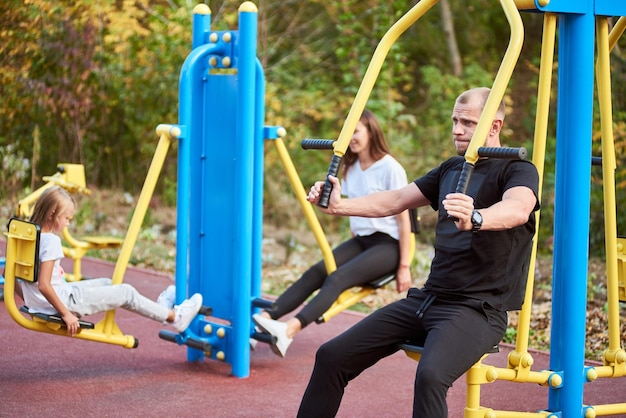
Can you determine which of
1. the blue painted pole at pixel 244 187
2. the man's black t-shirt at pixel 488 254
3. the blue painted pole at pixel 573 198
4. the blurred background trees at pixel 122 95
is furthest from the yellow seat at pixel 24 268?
the blurred background trees at pixel 122 95

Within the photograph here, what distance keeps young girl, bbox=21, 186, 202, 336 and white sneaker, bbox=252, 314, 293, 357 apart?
540 millimetres

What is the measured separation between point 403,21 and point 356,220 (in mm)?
2066

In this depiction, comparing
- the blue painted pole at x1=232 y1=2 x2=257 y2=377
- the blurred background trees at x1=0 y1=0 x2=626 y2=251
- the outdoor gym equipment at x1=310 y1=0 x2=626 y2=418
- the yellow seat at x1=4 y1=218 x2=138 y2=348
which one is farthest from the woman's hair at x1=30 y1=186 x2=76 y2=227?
the blurred background trees at x1=0 y1=0 x2=626 y2=251

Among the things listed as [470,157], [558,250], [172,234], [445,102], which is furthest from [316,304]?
[445,102]

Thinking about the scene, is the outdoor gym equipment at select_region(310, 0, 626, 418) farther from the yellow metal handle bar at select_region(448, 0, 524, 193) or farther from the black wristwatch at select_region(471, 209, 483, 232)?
the black wristwatch at select_region(471, 209, 483, 232)

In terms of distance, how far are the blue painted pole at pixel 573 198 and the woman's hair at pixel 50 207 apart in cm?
230

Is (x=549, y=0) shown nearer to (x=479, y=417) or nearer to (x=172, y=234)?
(x=479, y=417)

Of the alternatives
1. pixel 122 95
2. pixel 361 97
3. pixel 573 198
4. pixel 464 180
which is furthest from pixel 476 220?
pixel 122 95

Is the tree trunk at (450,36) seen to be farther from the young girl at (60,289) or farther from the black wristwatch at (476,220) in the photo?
the black wristwatch at (476,220)

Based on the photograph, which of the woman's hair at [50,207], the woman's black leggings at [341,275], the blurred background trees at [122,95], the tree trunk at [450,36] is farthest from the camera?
the tree trunk at [450,36]

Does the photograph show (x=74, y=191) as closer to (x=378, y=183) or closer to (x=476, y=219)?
(x=378, y=183)

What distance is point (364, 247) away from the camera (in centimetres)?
532

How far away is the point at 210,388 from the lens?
459 centimetres

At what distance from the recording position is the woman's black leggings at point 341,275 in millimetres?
4996
